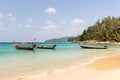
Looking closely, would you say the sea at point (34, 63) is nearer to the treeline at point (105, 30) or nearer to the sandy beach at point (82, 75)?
the sandy beach at point (82, 75)

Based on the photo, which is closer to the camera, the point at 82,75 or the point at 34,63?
the point at 82,75

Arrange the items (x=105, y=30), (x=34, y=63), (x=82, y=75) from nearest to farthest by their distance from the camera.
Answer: (x=82, y=75), (x=34, y=63), (x=105, y=30)

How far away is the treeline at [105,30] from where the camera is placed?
113 m

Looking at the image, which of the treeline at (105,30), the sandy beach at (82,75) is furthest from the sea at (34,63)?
the treeline at (105,30)

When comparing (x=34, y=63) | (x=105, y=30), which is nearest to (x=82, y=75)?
(x=34, y=63)

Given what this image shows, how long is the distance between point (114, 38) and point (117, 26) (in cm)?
811

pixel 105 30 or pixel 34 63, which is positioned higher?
pixel 105 30

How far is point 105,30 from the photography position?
11888 centimetres

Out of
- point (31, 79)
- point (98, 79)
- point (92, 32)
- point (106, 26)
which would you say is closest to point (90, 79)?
point (98, 79)

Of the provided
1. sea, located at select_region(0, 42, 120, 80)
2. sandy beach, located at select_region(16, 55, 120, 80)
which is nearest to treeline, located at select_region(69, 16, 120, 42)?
sea, located at select_region(0, 42, 120, 80)

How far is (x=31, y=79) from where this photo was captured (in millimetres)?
10398

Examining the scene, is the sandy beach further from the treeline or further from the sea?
the treeline

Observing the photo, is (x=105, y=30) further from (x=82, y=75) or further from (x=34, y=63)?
(x=82, y=75)

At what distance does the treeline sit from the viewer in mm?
113125
